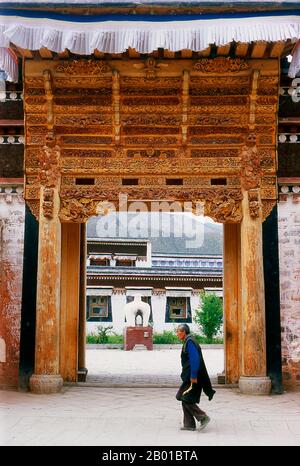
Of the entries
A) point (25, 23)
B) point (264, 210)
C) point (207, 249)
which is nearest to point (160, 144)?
point (264, 210)

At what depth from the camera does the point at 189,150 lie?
11.0 m

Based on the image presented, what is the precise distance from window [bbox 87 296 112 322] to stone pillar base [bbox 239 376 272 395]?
89.2 feet

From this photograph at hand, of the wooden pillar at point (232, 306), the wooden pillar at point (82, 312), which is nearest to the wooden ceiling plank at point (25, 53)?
the wooden pillar at point (82, 312)

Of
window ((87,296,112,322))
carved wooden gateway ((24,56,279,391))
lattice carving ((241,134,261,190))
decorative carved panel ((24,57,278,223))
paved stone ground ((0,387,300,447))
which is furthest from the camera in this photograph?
window ((87,296,112,322))

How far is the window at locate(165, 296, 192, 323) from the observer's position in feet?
124

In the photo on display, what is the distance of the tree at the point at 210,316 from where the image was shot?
113 ft

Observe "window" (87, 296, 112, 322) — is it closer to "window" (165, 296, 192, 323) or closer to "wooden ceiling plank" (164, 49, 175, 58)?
"window" (165, 296, 192, 323)

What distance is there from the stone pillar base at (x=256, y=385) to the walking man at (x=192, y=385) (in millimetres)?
2950

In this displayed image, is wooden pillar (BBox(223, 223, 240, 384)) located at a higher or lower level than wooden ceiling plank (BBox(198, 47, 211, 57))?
lower

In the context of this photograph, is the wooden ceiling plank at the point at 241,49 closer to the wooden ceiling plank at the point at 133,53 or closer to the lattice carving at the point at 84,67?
the wooden ceiling plank at the point at 133,53

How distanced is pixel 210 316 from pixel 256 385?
81.0 feet

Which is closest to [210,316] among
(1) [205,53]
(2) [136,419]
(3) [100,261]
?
(3) [100,261]

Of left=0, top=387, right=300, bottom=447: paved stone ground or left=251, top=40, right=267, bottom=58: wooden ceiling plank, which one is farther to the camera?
left=251, top=40, right=267, bottom=58: wooden ceiling plank

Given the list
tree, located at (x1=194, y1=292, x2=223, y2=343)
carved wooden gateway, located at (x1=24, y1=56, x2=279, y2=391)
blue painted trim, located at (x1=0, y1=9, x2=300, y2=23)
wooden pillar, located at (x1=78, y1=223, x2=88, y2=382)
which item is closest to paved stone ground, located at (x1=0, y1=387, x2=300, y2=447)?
carved wooden gateway, located at (x1=24, y1=56, x2=279, y2=391)
